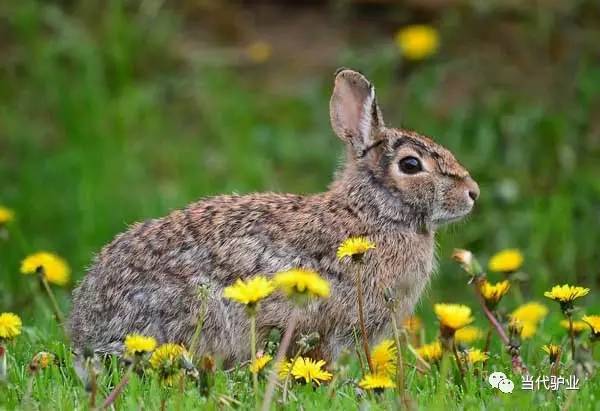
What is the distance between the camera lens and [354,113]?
241 inches

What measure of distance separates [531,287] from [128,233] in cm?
350

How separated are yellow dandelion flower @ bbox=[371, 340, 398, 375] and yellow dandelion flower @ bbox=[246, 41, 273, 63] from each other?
218 inches

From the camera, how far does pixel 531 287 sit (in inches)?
333

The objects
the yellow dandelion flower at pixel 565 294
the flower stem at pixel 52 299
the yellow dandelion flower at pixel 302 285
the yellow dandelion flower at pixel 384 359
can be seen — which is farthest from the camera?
the flower stem at pixel 52 299

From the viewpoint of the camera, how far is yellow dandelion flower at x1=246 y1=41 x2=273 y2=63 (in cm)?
1057

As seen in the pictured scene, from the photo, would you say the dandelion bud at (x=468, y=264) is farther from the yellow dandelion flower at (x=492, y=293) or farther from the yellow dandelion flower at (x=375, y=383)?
the yellow dandelion flower at (x=375, y=383)

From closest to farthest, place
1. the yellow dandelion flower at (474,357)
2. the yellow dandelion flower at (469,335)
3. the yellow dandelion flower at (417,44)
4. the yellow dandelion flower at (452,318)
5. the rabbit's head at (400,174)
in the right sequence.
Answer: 1. the yellow dandelion flower at (452,318)
2. the yellow dandelion flower at (474,357)
3. the yellow dandelion flower at (469,335)
4. the rabbit's head at (400,174)
5. the yellow dandelion flower at (417,44)

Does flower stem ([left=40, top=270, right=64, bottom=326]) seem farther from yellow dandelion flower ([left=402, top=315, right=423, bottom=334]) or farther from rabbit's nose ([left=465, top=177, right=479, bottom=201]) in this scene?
rabbit's nose ([left=465, top=177, right=479, bottom=201])

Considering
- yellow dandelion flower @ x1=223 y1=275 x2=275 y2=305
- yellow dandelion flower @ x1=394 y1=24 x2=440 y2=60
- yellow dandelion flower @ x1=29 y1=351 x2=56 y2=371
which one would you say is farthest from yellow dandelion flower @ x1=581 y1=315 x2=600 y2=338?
yellow dandelion flower @ x1=394 y1=24 x2=440 y2=60

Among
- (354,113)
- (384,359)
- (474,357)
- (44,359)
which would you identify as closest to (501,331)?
(474,357)

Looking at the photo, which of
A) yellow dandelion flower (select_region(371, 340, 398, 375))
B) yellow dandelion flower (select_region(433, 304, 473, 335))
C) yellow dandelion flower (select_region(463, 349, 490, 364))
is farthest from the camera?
yellow dandelion flower (select_region(463, 349, 490, 364))

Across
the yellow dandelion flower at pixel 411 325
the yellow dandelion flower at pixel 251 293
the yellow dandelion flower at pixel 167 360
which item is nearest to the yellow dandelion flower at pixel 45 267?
the yellow dandelion flower at pixel 167 360

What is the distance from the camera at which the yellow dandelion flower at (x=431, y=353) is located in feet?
17.5

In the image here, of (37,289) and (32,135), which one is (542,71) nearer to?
(32,135)
